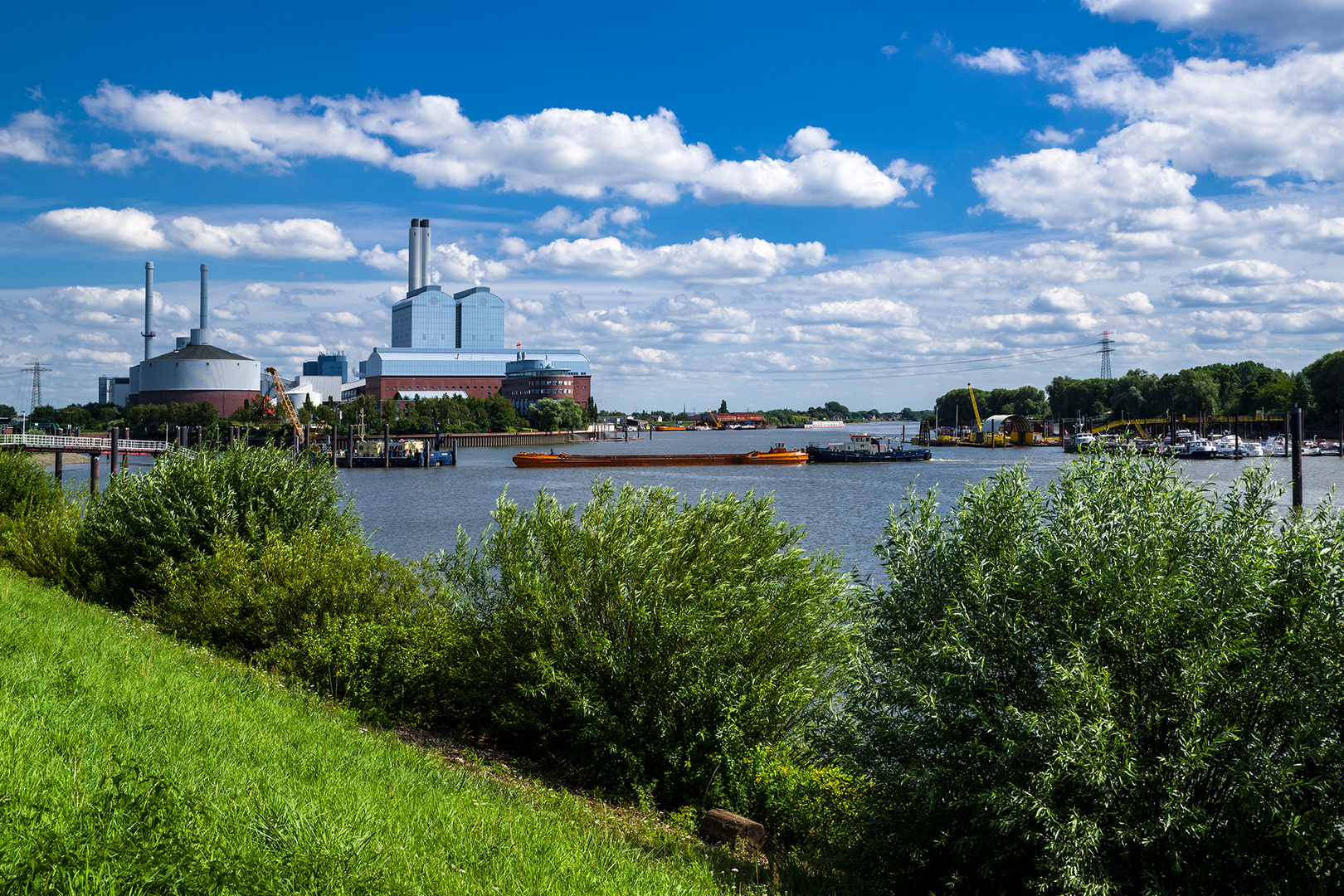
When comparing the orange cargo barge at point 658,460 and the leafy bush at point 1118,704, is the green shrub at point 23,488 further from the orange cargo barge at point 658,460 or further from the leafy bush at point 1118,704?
the orange cargo barge at point 658,460

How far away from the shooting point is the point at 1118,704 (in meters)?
6.76

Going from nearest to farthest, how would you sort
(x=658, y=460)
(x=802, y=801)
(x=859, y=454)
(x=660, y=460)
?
(x=802, y=801)
(x=658, y=460)
(x=660, y=460)
(x=859, y=454)

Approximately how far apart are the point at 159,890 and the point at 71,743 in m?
2.85

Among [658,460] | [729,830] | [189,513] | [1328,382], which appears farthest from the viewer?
[1328,382]

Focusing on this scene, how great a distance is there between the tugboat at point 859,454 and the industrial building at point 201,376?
13355 centimetres

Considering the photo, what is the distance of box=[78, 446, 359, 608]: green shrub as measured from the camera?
59.8ft

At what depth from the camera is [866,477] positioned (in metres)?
88.1

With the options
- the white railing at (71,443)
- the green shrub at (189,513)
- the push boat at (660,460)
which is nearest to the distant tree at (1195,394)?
the push boat at (660,460)

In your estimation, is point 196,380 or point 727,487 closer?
point 727,487

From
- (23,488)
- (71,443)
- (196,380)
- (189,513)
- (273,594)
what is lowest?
(273,594)

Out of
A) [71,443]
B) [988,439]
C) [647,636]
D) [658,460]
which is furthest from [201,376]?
[647,636]

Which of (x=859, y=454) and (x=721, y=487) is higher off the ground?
(x=859, y=454)

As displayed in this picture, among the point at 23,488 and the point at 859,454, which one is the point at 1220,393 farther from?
the point at 23,488

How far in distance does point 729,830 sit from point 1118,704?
14.9ft
